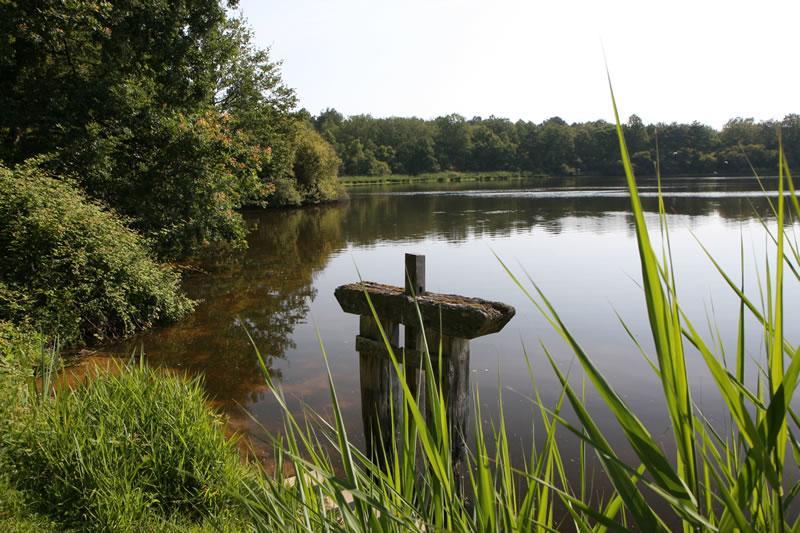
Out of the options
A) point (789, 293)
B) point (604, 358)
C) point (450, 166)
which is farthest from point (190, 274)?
point (450, 166)

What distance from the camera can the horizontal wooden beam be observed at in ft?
12.2

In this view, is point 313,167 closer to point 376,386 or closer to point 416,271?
point 376,386

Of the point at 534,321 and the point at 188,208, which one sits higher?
the point at 188,208

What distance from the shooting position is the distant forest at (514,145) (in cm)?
9675

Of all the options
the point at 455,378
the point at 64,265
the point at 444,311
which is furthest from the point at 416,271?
the point at 64,265

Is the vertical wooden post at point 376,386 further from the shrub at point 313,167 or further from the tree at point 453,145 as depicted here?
the tree at point 453,145

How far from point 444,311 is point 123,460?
2.27m

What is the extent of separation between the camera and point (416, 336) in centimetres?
418

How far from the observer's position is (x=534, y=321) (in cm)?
1092

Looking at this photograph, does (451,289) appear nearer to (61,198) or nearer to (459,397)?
(61,198)

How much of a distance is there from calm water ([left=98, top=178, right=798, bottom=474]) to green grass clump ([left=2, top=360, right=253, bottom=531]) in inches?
49.7

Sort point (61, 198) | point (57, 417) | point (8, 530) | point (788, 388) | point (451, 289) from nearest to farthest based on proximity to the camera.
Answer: point (788, 388), point (8, 530), point (57, 417), point (61, 198), point (451, 289)

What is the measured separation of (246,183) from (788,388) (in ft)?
49.4

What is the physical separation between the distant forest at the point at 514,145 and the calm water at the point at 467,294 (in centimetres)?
7545
